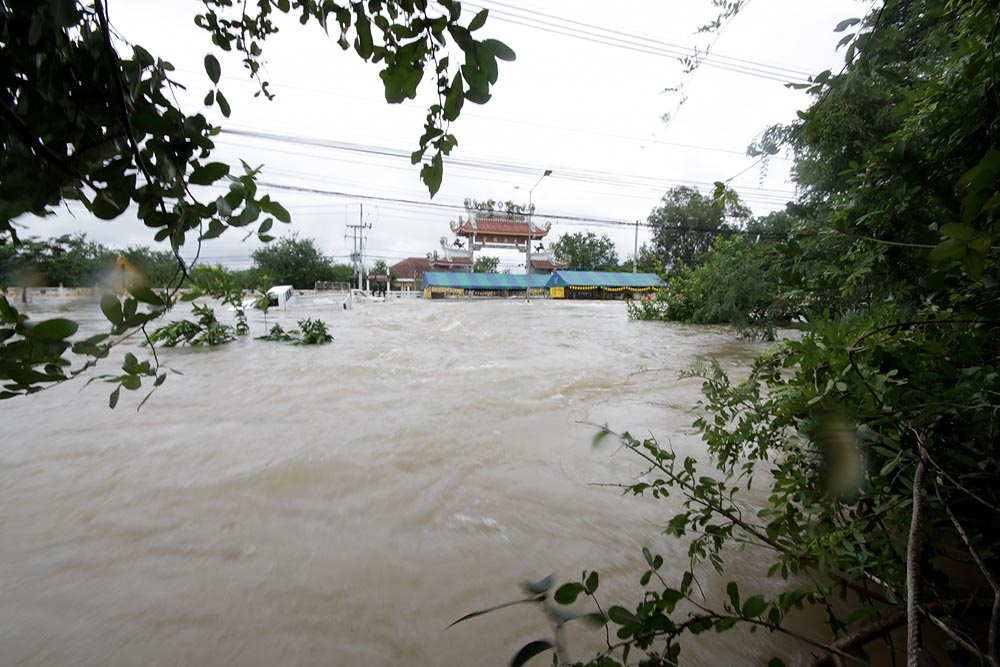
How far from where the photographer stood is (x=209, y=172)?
2.40 feet

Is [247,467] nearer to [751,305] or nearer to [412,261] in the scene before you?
[751,305]

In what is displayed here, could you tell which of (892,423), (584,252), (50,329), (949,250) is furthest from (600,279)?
(50,329)

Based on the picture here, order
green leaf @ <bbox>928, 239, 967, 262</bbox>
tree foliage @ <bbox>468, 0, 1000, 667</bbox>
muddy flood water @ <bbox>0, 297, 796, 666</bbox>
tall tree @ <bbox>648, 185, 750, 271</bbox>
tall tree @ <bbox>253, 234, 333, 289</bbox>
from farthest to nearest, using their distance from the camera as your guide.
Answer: tall tree @ <bbox>253, 234, 333, 289</bbox>
tall tree @ <bbox>648, 185, 750, 271</bbox>
muddy flood water @ <bbox>0, 297, 796, 666</bbox>
tree foliage @ <bbox>468, 0, 1000, 667</bbox>
green leaf @ <bbox>928, 239, 967, 262</bbox>

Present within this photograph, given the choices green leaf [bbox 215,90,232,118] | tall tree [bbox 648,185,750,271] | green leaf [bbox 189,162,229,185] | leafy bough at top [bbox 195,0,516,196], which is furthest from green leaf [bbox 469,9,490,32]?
tall tree [bbox 648,185,750,271]

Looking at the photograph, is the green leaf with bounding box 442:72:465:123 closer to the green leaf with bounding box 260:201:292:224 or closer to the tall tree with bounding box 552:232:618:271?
the green leaf with bounding box 260:201:292:224

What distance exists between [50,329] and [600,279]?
38.9m

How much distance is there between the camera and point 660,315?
15.1 m

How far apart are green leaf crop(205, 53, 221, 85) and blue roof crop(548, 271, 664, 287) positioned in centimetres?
3701

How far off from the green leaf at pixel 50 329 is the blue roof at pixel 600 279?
37.3m

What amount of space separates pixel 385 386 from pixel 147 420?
2242 millimetres

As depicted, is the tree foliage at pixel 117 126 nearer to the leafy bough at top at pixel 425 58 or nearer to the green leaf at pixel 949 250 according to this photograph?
the leafy bough at top at pixel 425 58

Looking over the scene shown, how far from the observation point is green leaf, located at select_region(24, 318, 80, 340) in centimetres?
60

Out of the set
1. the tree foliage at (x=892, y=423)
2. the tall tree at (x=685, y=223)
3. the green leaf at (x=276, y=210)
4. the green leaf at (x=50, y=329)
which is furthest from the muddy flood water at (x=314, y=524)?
the tall tree at (x=685, y=223)

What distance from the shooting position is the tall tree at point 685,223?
2712 cm
